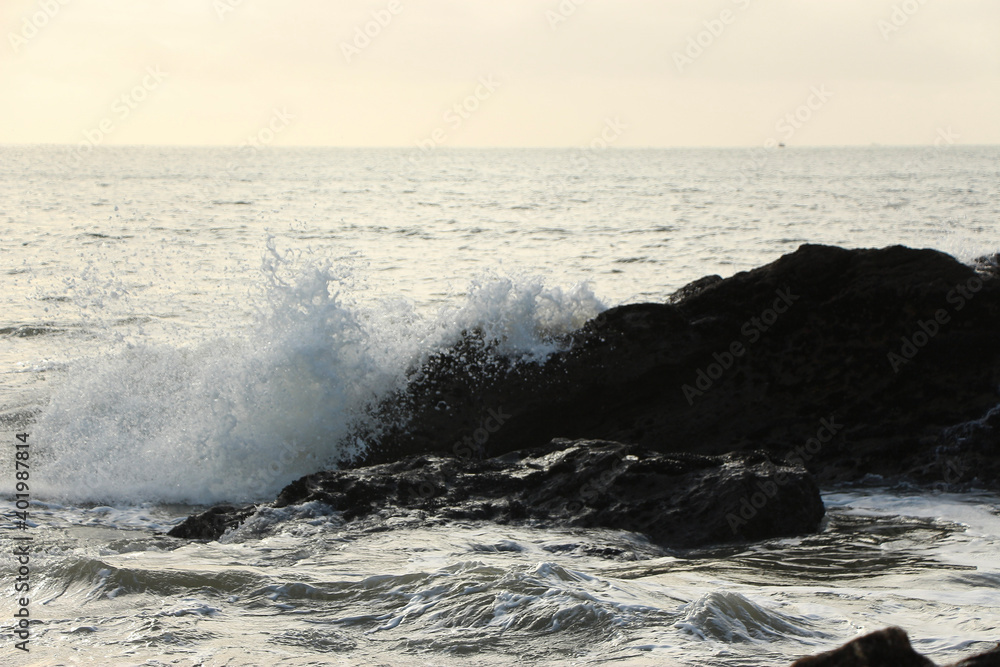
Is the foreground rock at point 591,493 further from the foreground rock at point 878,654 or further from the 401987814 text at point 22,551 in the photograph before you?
the foreground rock at point 878,654

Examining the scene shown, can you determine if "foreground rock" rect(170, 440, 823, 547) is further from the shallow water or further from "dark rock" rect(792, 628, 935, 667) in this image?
"dark rock" rect(792, 628, 935, 667)

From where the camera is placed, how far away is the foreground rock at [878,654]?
2.03m

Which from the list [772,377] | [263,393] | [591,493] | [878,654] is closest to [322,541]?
[591,493]

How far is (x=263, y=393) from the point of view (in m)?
6.78

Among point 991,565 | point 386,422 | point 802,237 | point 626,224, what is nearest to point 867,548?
point 991,565

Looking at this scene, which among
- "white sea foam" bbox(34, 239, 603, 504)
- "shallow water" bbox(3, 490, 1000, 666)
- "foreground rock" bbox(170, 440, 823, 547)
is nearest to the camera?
"shallow water" bbox(3, 490, 1000, 666)

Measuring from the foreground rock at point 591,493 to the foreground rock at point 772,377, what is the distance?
2.72ft

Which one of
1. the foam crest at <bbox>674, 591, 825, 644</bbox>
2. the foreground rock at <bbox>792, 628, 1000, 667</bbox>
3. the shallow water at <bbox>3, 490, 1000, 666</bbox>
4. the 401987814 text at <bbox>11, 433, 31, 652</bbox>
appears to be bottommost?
the 401987814 text at <bbox>11, 433, 31, 652</bbox>

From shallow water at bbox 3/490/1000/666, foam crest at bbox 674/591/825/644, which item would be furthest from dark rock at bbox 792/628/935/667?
foam crest at bbox 674/591/825/644

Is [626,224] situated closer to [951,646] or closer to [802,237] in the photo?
[802,237]

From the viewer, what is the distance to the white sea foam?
6.31m

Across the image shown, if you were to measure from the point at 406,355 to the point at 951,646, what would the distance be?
4244 mm

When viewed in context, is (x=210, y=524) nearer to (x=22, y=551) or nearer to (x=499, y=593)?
(x=22, y=551)

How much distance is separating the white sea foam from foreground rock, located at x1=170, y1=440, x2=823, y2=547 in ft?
3.84
